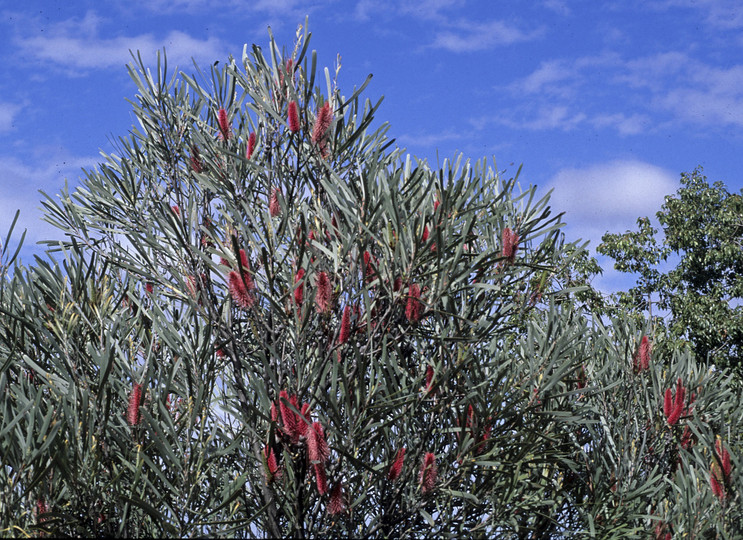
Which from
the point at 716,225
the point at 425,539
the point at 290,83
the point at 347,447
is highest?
the point at 716,225

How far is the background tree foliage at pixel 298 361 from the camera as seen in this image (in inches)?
145

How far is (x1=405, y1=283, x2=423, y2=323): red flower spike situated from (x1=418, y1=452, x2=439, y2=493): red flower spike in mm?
730

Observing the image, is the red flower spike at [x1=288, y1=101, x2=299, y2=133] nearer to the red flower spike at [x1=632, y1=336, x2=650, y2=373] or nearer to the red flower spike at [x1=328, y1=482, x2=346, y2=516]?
the red flower spike at [x1=328, y1=482, x2=346, y2=516]

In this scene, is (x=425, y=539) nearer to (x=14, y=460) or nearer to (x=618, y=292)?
(x=14, y=460)

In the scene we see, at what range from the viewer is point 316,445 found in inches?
135

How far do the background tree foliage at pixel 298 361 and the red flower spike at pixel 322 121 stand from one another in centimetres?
2

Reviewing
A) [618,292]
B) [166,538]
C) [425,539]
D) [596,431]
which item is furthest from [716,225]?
[166,538]

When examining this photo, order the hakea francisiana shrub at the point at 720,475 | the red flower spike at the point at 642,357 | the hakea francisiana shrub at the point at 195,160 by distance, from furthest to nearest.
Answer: the red flower spike at the point at 642,357 < the hakea francisiana shrub at the point at 195,160 < the hakea francisiana shrub at the point at 720,475

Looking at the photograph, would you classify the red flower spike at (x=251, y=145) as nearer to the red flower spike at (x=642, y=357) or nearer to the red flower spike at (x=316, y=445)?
the red flower spike at (x=316, y=445)

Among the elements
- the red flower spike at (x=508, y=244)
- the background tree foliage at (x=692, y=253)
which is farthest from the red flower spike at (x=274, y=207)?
the background tree foliage at (x=692, y=253)

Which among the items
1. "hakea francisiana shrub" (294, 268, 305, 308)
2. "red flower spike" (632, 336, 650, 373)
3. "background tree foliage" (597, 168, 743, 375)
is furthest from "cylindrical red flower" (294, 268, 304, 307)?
"background tree foliage" (597, 168, 743, 375)

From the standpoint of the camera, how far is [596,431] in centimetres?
577

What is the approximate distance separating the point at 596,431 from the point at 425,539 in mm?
2037

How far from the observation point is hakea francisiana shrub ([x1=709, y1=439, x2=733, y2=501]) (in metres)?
4.46
